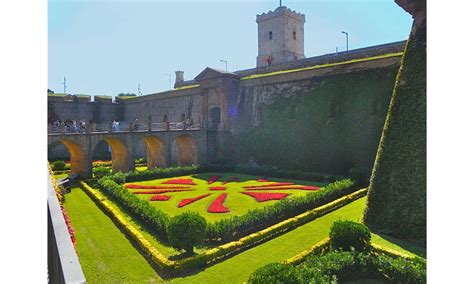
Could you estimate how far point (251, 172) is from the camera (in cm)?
2352

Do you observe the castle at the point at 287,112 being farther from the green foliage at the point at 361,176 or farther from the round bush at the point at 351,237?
→ the round bush at the point at 351,237

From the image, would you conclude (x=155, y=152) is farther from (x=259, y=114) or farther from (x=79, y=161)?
(x=259, y=114)

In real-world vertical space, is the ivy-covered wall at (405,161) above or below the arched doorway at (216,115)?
below

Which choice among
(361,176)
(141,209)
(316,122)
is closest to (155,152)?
(316,122)

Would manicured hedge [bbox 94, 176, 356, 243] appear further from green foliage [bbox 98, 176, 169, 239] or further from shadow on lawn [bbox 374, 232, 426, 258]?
shadow on lawn [bbox 374, 232, 426, 258]

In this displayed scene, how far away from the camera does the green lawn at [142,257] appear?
8578 mm

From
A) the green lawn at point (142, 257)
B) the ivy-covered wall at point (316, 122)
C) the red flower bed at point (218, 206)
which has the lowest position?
the green lawn at point (142, 257)

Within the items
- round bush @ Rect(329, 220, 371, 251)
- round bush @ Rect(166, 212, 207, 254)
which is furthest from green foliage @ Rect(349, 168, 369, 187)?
round bush @ Rect(166, 212, 207, 254)

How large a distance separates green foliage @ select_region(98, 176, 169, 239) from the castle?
18.8 ft

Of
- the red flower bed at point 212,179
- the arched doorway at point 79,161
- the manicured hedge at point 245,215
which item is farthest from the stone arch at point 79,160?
the red flower bed at point 212,179

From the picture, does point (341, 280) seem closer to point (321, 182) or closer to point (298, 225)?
point (298, 225)

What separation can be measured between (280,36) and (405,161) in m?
32.3

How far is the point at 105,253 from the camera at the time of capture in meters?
9.95

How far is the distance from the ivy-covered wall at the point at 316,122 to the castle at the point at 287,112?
2.5 inches
